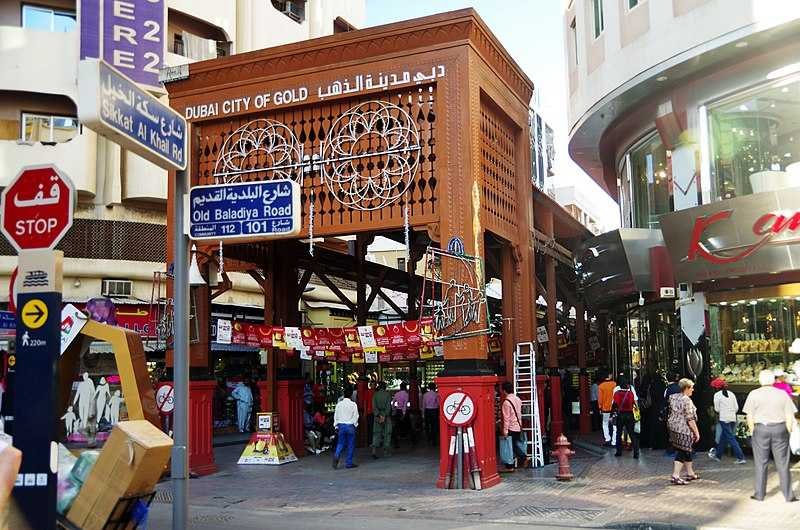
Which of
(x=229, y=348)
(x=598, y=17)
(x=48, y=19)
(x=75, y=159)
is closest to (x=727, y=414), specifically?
(x=598, y=17)

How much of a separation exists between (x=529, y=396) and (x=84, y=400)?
9320 millimetres

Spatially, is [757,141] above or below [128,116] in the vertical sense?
above

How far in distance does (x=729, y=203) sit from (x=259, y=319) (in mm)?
19325

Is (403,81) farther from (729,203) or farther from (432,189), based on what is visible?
(729,203)

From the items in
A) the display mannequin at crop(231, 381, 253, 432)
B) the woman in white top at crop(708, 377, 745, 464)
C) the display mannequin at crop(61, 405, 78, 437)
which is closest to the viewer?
the display mannequin at crop(61, 405, 78, 437)

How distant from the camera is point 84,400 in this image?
10531 millimetres

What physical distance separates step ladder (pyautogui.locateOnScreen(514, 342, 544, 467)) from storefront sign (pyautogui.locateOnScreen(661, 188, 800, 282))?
137 inches

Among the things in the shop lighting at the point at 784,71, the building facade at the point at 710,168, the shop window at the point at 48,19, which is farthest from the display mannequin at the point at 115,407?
the shop window at the point at 48,19

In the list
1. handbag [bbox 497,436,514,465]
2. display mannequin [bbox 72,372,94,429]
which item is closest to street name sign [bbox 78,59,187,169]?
display mannequin [bbox 72,372,94,429]

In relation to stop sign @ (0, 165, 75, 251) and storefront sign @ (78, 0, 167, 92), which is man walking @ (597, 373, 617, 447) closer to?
stop sign @ (0, 165, 75, 251)

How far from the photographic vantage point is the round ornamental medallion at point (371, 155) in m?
15.1

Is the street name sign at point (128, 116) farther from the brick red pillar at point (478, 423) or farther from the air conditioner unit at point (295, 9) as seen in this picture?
the air conditioner unit at point (295, 9)

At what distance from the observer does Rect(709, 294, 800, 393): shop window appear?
16.4m

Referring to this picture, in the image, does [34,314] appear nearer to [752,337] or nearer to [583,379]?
[752,337]
